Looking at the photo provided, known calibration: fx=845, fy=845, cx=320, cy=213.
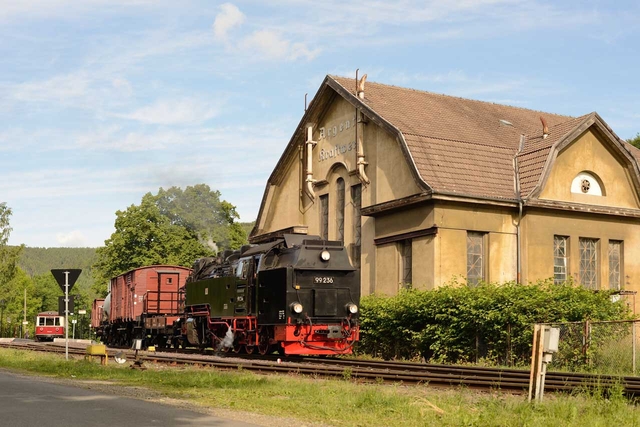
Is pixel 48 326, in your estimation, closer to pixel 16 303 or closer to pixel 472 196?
pixel 16 303

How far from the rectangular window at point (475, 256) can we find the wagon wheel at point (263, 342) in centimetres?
872

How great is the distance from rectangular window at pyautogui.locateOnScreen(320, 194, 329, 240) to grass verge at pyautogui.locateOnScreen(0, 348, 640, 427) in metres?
20.1

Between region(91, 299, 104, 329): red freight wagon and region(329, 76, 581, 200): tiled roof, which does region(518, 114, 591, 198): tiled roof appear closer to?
region(329, 76, 581, 200): tiled roof

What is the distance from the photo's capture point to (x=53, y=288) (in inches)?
6117

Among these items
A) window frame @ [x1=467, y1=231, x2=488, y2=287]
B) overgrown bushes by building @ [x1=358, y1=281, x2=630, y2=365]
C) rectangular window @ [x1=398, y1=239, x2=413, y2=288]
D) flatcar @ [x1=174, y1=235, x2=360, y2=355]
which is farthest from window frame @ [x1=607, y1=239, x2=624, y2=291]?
flatcar @ [x1=174, y1=235, x2=360, y2=355]

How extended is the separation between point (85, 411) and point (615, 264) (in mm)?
25618

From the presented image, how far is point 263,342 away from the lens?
80.7ft

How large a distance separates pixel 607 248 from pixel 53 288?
452ft

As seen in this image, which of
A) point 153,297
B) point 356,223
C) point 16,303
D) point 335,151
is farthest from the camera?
point 16,303

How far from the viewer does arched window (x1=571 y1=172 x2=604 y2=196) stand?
31483 mm

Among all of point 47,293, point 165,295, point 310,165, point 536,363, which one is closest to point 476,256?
point 310,165

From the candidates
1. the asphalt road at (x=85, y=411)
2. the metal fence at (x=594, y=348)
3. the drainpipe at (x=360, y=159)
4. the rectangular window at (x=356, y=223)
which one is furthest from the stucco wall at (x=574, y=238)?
the asphalt road at (x=85, y=411)

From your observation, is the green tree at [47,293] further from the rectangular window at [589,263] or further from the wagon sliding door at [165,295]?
the rectangular window at [589,263]

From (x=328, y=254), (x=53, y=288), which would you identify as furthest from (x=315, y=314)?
(x=53, y=288)
